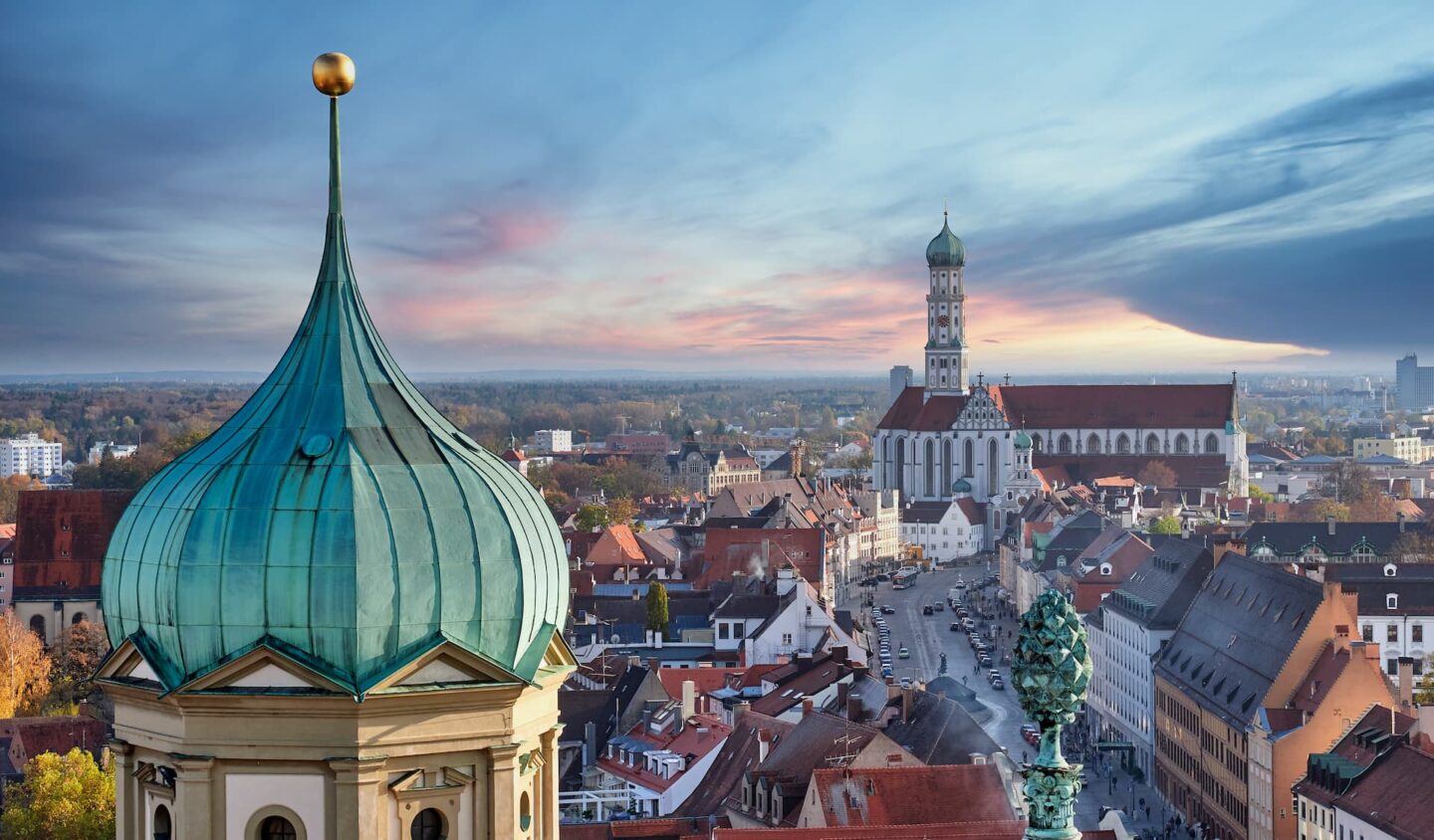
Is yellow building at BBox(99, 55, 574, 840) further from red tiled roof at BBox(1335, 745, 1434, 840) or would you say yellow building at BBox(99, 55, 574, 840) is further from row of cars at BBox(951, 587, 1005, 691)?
row of cars at BBox(951, 587, 1005, 691)

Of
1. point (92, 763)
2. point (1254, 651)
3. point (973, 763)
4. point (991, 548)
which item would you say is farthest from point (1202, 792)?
point (991, 548)

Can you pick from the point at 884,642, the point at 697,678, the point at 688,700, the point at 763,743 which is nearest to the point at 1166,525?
the point at 884,642

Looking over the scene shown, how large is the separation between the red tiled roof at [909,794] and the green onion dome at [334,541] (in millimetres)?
31634

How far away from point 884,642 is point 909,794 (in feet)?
215

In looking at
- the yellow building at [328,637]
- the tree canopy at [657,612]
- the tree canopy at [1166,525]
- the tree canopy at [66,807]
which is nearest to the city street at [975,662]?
the tree canopy at [657,612]

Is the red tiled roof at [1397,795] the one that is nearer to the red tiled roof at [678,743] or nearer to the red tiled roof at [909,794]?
the red tiled roof at [909,794]

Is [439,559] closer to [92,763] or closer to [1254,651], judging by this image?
[92,763]

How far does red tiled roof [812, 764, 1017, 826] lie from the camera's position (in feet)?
163

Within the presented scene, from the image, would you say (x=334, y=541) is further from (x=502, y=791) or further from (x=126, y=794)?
(x=126, y=794)

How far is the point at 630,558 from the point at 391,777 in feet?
352

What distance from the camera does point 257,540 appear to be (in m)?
17.9

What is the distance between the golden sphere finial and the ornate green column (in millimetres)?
10763

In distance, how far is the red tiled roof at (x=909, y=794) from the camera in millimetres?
49594

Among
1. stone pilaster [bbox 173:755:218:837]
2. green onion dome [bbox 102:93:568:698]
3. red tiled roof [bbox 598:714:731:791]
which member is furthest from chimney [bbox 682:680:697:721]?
stone pilaster [bbox 173:755:218:837]
